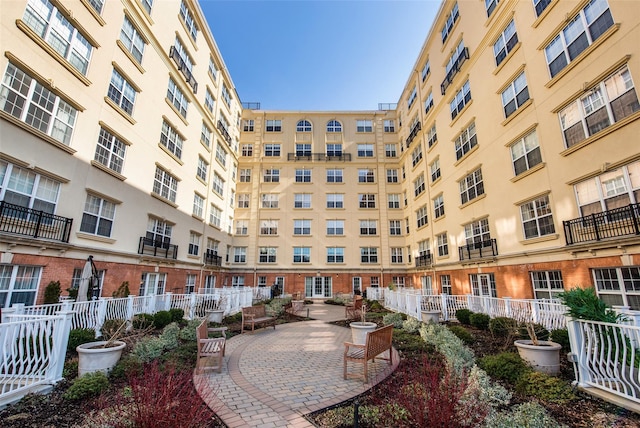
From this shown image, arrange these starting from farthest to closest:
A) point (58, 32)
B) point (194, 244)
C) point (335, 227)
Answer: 1. point (335, 227)
2. point (194, 244)
3. point (58, 32)

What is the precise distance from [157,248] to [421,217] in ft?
74.7

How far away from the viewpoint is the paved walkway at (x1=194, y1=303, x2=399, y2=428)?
4711mm

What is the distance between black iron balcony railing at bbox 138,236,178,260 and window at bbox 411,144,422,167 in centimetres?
2340

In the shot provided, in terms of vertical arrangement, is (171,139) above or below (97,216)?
above

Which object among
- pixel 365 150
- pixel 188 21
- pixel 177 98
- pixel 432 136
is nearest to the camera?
pixel 177 98

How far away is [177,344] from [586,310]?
10.8 meters

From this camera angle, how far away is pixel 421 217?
27.6 m

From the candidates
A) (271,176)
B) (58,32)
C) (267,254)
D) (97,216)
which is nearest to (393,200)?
(271,176)

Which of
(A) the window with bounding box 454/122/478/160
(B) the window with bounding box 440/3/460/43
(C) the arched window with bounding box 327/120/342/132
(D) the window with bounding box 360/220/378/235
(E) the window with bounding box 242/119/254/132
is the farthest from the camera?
(E) the window with bounding box 242/119/254/132

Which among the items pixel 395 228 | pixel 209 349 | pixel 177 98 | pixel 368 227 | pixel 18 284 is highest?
pixel 177 98

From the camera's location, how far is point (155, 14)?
17906 millimetres

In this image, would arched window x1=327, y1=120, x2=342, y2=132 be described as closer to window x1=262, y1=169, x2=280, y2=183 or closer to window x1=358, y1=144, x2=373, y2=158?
window x1=358, y1=144, x2=373, y2=158

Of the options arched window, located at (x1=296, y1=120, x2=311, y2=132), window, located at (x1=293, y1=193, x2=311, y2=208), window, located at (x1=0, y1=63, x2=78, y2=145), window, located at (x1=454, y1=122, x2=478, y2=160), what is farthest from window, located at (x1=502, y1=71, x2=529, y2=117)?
arched window, located at (x1=296, y1=120, x2=311, y2=132)

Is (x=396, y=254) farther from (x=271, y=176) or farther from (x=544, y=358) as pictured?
(x=544, y=358)
